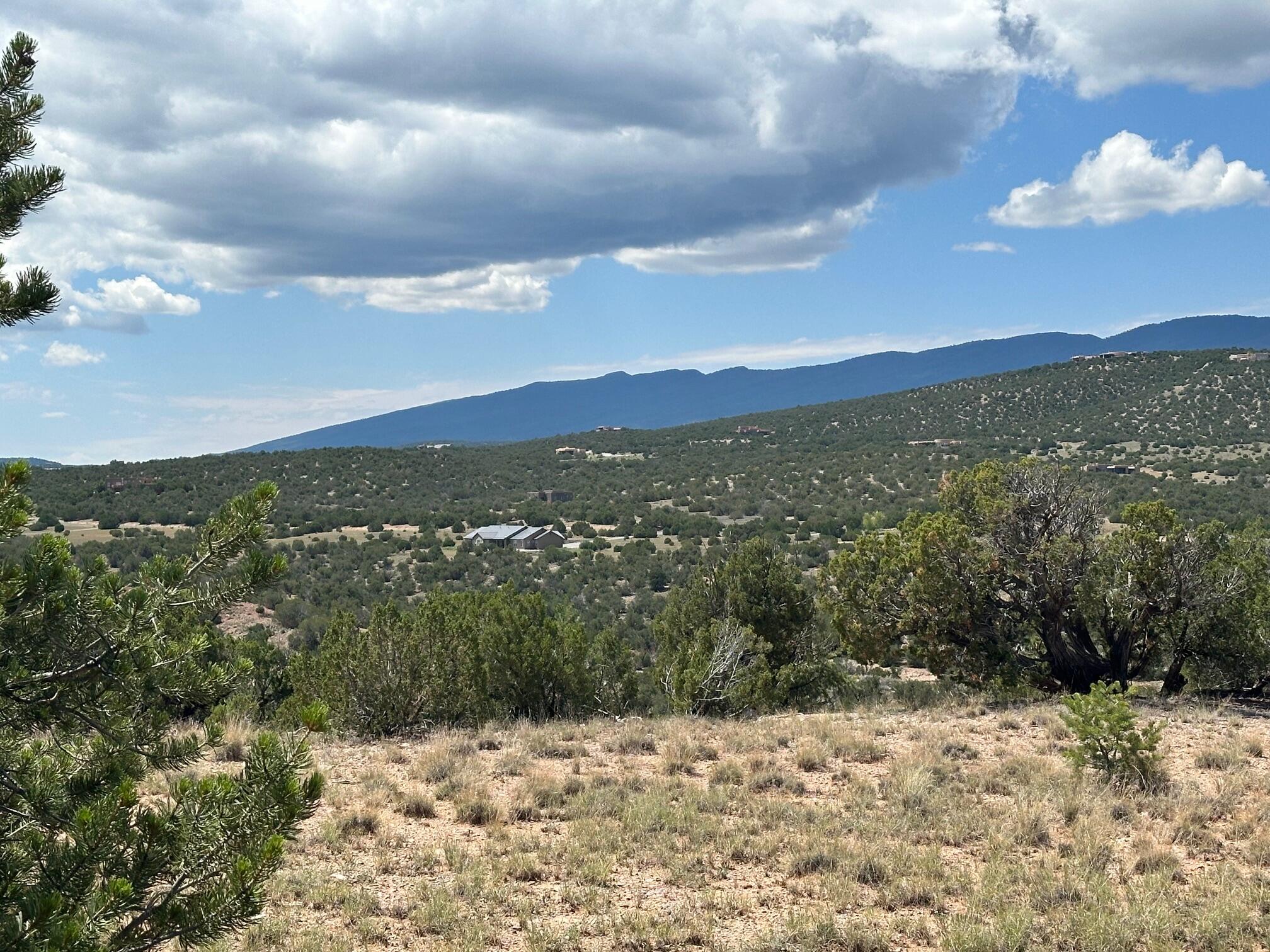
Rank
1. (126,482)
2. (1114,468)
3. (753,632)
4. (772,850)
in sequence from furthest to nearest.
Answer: (1114,468), (126,482), (753,632), (772,850)

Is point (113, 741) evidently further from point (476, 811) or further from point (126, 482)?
point (126, 482)

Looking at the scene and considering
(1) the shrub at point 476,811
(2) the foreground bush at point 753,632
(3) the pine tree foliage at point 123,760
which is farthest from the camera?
(2) the foreground bush at point 753,632

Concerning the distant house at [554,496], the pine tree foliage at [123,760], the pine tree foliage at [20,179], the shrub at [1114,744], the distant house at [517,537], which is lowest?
the distant house at [517,537]

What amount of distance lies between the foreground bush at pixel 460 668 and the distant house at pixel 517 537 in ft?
94.4

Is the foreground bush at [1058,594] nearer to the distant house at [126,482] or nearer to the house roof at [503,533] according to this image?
the house roof at [503,533]

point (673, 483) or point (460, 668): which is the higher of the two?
point (460, 668)

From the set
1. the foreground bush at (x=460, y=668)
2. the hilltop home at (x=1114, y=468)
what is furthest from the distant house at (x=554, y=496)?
the foreground bush at (x=460, y=668)

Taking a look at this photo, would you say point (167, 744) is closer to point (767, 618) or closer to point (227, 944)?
point (227, 944)

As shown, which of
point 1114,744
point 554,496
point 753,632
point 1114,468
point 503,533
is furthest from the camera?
point 554,496

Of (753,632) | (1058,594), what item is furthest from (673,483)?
(1058,594)

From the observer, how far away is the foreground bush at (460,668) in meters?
12.3

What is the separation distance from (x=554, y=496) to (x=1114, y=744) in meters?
56.8

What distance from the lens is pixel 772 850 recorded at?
7301 mm

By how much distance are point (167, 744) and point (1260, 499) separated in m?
51.4
